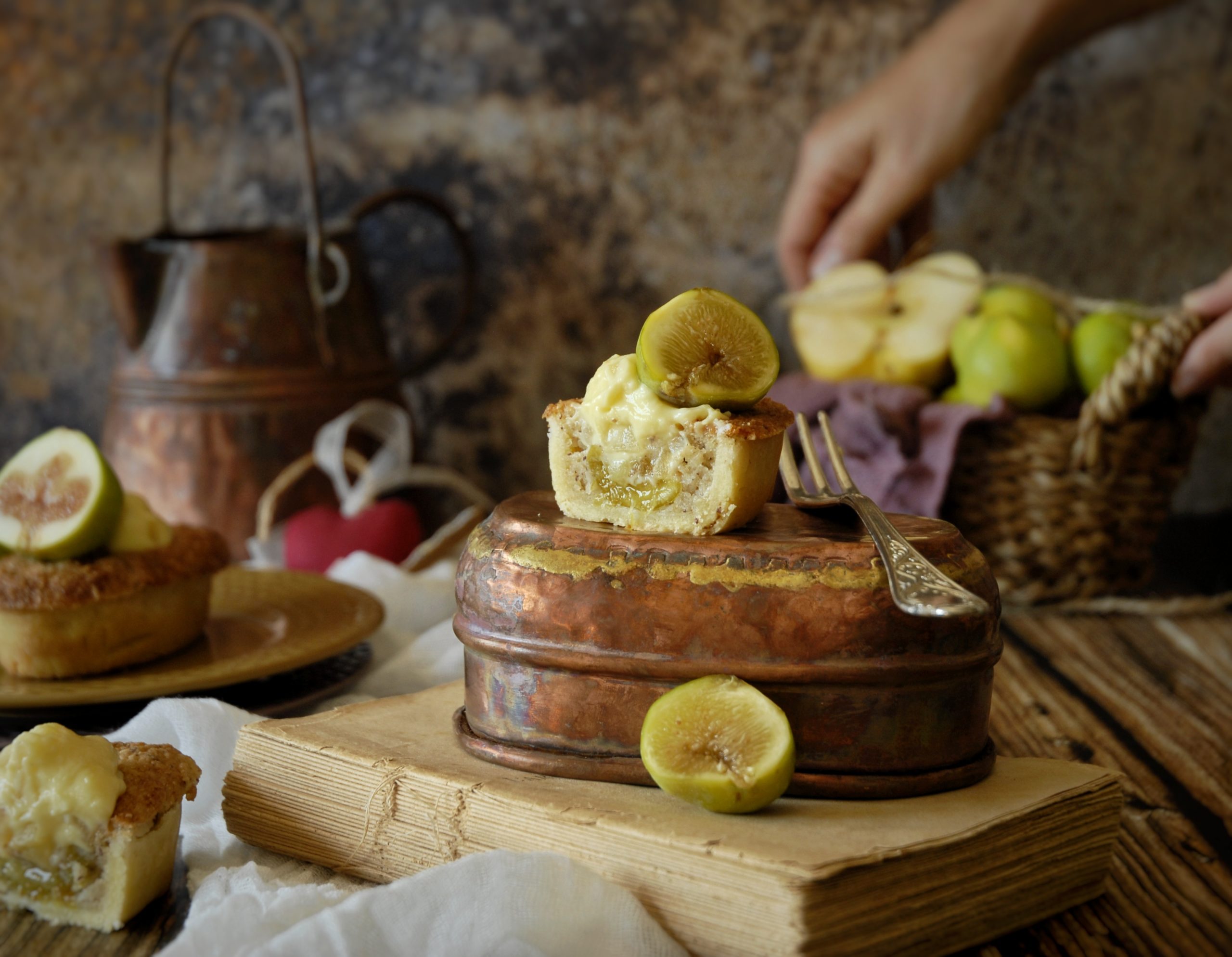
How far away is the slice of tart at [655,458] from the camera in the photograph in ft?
3.42

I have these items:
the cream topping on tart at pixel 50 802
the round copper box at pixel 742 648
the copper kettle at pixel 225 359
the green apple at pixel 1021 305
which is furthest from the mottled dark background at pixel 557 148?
the cream topping on tart at pixel 50 802

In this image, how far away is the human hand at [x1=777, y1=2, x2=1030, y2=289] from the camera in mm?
2398

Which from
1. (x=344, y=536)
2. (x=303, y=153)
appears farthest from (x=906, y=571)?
(x=303, y=153)

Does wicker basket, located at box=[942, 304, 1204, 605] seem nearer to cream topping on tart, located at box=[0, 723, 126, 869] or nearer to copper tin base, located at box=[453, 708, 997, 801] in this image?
copper tin base, located at box=[453, 708, 997, 801]

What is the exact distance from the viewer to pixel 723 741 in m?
0.91

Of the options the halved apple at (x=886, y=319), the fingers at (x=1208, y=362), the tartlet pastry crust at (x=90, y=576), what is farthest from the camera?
the halved apple at (x=886, y=319)

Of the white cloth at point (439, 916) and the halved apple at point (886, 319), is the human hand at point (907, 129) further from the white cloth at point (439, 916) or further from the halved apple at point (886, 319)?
the white cloth at point (439, 916)

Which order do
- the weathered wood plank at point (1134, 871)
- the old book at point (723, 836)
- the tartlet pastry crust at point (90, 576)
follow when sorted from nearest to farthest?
1. the old book at point (723, 836)
2. the weathered wood plank at point (1134, 871)
3. the tartlet pastry crust at point (90, 576)

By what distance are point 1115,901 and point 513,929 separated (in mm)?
540

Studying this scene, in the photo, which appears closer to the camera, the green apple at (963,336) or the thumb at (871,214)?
the green apple at (963,336)

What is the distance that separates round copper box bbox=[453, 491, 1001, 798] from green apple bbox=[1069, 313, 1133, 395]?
3.89 ft

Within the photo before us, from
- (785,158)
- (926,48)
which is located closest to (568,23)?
(785,158)

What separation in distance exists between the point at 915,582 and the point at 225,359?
1.79 metres

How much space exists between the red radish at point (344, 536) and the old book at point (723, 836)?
1.10 m
